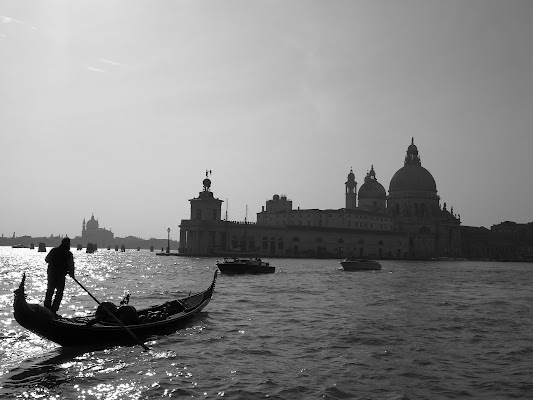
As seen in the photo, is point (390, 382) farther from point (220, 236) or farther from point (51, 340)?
point (220, 236)

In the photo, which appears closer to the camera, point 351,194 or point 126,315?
point 126,315

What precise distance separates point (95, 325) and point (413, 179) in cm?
13984

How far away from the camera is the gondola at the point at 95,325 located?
15.8m

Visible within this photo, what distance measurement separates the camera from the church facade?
115562 mm

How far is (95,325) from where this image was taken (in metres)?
17.1

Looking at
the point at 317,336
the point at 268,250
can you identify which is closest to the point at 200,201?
the point at 268,250

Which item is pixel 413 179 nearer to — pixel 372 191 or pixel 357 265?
pixel 372 191

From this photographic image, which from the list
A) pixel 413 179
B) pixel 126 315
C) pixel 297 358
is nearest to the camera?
pixel 297 358

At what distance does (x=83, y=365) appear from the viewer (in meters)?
15.3

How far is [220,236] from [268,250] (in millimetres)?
10853

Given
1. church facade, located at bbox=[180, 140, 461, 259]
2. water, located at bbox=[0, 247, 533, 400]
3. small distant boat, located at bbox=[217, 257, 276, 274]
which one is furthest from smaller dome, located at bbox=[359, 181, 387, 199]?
water, located at bbox=[0, 247, 533, 400]

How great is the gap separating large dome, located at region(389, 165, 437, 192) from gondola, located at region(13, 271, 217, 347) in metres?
135

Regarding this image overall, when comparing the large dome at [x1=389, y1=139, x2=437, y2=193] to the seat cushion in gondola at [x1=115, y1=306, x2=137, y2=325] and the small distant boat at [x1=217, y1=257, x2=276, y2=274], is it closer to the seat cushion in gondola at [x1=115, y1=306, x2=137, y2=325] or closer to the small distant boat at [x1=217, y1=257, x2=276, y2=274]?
the small distant boat at [x1=217, y1=257, x2=276, y2=274]

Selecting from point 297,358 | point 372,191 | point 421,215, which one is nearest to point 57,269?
point 297,358
